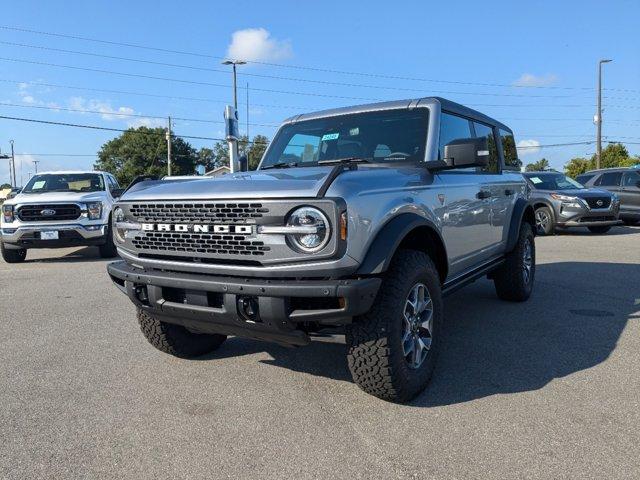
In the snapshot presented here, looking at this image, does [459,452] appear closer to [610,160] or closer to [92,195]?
[92,195]

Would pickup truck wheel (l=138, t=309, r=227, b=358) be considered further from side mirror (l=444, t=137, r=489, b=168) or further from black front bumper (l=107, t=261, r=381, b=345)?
side mirror (l=444, t=137, r=489, b=168)

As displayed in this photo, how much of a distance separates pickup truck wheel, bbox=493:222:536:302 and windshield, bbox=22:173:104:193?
8.18 metres

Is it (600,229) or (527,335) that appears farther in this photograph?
(600,229)

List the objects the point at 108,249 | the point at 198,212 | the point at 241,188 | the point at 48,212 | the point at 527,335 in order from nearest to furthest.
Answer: the point at 241,188 → the point at 198,212 → the point at 527,335 → the point at 48,212 → the point at 108,249

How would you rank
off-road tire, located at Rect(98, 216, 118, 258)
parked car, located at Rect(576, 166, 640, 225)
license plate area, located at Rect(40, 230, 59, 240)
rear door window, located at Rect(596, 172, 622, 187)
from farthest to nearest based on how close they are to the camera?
rear door window, located at Rect(596, 172, 622, 187) < parked car, located at Rect(576, 166, 640, 225) < off-road tire, located at Rect(98, 216, 118, 258) < license plate area, located at Rect(40, 230, 59, 240)

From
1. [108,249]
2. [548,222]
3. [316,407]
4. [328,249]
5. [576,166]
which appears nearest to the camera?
[328,249]

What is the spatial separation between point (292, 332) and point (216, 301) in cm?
47

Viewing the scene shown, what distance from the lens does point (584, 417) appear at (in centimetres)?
293

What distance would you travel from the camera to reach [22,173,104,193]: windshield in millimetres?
10664

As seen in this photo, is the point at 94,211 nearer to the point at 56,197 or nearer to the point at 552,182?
the point at 56,197

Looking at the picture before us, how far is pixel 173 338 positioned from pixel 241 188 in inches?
60.5

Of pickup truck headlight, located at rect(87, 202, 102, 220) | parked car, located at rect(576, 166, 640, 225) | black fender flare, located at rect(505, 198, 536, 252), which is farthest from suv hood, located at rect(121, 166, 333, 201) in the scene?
parked car, located at rect(576, 166, 640, 225)

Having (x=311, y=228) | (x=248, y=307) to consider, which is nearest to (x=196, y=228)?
(x=248, y=307)

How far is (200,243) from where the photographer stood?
3.02 metres
